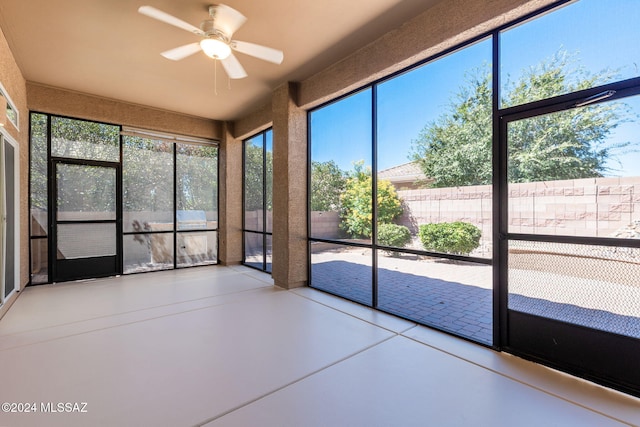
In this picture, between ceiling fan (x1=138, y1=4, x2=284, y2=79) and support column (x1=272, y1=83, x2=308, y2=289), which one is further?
support column (x1=272, y1=83, x2=308, y2=289)

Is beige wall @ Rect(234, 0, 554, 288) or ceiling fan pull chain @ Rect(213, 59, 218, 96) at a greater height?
ceiling fan pull chain @ Rect(213, 59, 218, 96)

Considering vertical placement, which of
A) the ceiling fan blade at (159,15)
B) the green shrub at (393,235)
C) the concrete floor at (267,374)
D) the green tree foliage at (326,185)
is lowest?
the concrete floor at (267,374)

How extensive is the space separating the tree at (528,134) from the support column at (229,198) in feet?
14.4

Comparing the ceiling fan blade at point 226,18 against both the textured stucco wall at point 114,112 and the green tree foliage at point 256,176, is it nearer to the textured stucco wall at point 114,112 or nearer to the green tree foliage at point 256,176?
the green tree foliage at point 256,176

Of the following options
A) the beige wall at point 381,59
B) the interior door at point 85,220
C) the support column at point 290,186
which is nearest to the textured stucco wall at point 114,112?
the interior door at point 85,220

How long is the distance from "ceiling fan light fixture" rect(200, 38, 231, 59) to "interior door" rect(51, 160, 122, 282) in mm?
3810

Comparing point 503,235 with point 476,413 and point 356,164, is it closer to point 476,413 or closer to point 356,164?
point 476,413

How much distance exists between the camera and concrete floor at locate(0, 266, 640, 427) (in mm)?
1808

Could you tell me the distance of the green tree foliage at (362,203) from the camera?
12.2ft

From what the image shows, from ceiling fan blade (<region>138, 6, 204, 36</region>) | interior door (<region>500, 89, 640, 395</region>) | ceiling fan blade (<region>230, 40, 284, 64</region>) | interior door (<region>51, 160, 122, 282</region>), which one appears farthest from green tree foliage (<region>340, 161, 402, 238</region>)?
interior door (<region>51, 160, 122, 282</region>)

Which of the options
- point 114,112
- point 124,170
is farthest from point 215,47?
point 124,170

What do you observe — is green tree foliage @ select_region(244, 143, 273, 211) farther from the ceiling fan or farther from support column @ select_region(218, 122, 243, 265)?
the ceiling fan

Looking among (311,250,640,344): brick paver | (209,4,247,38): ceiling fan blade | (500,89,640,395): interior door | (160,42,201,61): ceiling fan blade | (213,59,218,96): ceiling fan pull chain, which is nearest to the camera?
(500,89,640,395): interior door

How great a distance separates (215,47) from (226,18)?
1.00ft
